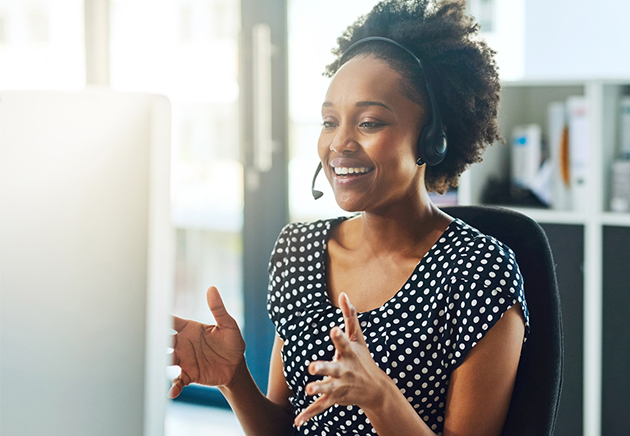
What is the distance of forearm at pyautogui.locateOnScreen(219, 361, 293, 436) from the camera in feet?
3.03

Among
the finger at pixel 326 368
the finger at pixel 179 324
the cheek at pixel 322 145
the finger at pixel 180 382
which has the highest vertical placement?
the cheek at pixel 322 145

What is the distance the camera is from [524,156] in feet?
5.52

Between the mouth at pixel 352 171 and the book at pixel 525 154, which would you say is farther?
the book at pixel 525 154

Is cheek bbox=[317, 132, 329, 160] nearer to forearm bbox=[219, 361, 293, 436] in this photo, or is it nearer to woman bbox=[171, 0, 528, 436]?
woman bbox=[171, 0, 528, 436]

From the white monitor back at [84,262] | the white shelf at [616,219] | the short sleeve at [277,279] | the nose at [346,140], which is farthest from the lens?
the white shelf at [616,219]

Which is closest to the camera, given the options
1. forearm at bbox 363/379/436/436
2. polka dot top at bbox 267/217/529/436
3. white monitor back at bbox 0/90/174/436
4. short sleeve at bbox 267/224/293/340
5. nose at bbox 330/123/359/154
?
white monitor back at bbox 0/90/174/436

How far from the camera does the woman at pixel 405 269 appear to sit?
783mm

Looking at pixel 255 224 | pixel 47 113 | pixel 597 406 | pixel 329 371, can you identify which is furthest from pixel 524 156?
pixel 47 113

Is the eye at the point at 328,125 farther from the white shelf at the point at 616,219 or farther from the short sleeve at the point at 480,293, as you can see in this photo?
the white shelf at the point at 616,219

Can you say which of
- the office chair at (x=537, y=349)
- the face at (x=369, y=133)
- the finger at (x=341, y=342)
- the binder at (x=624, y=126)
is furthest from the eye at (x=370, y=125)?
the binder at (x=624, y=126)

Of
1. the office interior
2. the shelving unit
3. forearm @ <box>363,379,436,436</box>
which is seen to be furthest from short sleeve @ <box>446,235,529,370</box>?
the shelving unit

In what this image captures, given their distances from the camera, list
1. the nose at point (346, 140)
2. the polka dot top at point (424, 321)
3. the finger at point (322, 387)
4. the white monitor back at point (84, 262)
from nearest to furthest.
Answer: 1. the white monitor back at point (84, 262)
2. the finger at point (322, 387)
3. the polka dot top at point (424, 321)
4. the nose at point (346, 140)

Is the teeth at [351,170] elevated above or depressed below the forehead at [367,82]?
below

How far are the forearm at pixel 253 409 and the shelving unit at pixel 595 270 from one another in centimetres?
88
